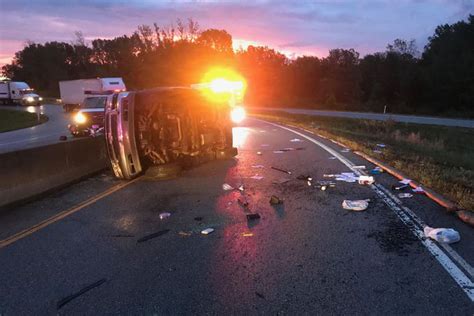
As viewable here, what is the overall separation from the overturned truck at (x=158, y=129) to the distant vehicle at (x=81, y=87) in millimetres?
29082

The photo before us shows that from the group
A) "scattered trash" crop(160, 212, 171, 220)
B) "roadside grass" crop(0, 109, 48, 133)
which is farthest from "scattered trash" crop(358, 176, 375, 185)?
"roadside grass" crop(0, 109, 48, 133)

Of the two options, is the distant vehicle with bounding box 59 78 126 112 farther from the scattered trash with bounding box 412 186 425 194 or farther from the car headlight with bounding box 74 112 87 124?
the scattered trash with bounding box 412 186 425 194

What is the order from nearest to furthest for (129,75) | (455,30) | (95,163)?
(95,163), (455,30), (129,75)

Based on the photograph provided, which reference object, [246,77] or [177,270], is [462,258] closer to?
[177,270]

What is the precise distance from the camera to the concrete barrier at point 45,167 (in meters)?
7.52

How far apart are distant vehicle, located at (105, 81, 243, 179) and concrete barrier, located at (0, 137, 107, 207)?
103 cm

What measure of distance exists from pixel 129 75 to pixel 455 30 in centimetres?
6037

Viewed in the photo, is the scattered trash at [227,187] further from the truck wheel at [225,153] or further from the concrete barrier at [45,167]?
the concrete barrier at [45,167]

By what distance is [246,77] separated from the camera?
8125cm

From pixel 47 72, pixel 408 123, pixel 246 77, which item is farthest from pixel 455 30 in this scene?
pixel 47 72

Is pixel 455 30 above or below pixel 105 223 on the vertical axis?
above

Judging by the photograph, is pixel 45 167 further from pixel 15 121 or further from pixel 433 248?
pixel 15 121

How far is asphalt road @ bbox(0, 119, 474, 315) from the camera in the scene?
3.85 m

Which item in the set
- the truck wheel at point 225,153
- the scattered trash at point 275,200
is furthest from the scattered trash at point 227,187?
the truck wheel at point 225,153
